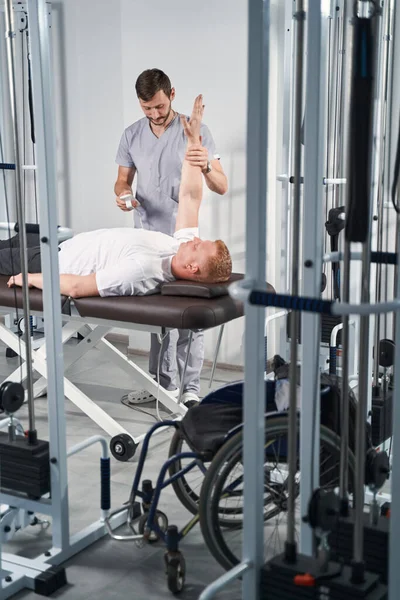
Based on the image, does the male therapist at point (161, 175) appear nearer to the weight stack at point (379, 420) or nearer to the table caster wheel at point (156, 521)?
the weight stack at point (379, 420)

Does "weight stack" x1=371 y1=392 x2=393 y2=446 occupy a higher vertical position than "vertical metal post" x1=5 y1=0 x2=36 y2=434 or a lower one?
lower

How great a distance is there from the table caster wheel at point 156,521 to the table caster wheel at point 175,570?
0.36 feet

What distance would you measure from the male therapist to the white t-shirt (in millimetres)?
437

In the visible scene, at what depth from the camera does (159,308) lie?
3385 millimetres

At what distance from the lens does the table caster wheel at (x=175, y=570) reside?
8.36ft

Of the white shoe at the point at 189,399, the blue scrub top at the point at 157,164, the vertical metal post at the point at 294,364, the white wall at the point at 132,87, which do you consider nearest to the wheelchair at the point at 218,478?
the vertical metal post at the point at 294,364

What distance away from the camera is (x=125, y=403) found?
435 cm

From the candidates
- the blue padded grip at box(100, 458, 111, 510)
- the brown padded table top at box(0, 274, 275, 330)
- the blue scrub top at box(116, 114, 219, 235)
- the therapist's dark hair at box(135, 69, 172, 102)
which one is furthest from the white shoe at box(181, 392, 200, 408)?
the therapist's dark hair at box(135, 69, 172, 102)

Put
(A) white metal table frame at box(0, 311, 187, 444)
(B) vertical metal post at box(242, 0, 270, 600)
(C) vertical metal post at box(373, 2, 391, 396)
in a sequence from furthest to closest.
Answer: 1. (A) white metal table frame at box(0, 311, 187, 444)
2. (C) vertical metal post at box(373, 2, 391, 396)
3. (B) vertical metal post at box(242, 0, 270, 600)

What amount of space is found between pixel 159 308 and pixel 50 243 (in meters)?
0.89

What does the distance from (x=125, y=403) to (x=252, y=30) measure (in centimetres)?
272

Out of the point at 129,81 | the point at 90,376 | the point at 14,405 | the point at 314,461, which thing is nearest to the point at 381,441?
the point at 314,461

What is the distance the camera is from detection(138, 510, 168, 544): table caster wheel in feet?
8.81

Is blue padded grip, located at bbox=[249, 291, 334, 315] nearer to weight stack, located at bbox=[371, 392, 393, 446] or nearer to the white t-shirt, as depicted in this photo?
weight stack, located at bbox=[371, 392, 393, 446]
